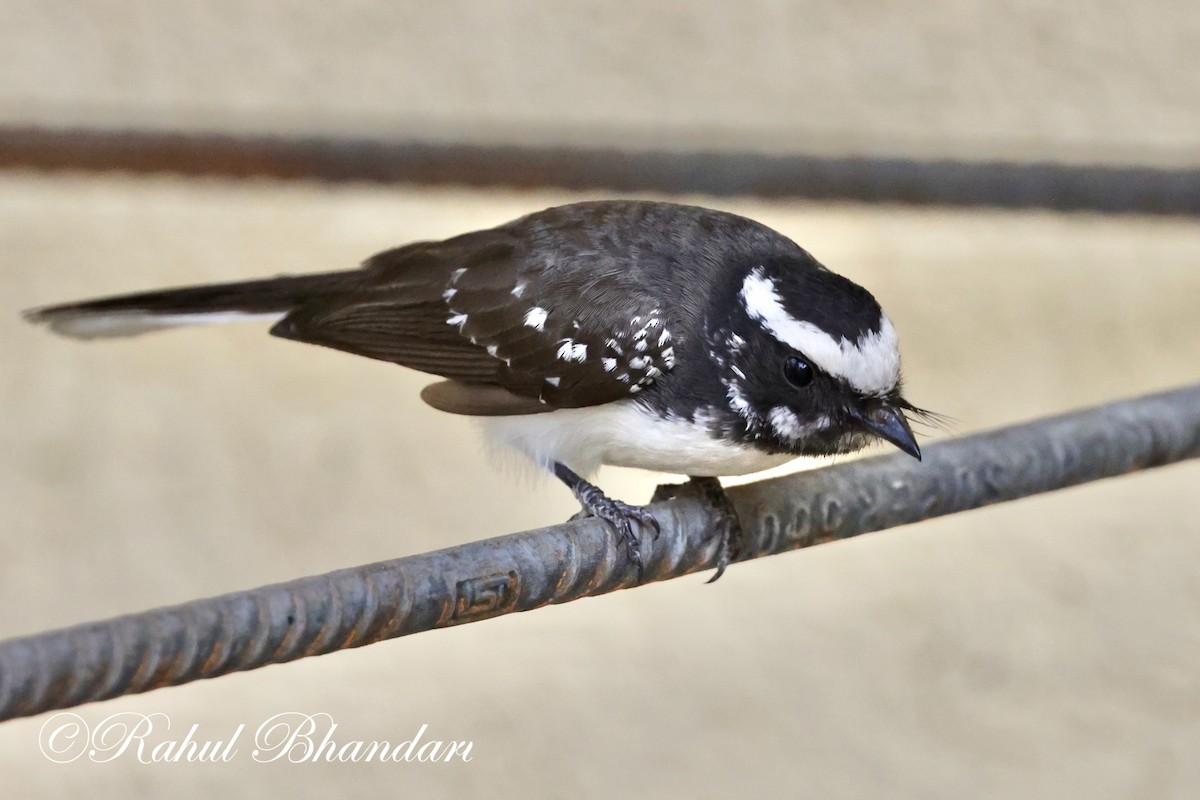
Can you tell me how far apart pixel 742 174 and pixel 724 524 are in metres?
0.47

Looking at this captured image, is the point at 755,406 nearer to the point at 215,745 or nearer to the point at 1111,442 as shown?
the point at 1111,442

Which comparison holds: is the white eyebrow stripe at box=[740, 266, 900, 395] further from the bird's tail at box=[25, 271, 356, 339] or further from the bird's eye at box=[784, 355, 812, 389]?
the bird's tail at box=[25, 271, 356, 339]

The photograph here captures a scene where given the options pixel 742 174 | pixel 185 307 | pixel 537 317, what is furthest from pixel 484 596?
pixel 742 174

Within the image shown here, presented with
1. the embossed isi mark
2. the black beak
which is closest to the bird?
the black beak

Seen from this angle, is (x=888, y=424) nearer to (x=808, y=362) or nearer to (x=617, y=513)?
(x=808, y=362)

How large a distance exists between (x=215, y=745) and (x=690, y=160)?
0.87 metres

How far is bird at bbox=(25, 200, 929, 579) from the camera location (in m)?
0.81

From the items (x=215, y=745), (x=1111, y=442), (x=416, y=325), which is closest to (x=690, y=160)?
(x=416, y=325)

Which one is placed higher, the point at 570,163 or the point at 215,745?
the point at 570,163

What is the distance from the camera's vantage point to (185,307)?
98 centimetres

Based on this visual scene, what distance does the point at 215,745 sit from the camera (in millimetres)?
1480

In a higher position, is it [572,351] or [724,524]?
[572,351]

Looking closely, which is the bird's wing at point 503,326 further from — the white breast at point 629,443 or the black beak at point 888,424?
the black beak at point 888,424

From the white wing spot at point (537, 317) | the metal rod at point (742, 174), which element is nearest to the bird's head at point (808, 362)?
the white wing spot at point (537, 317)
